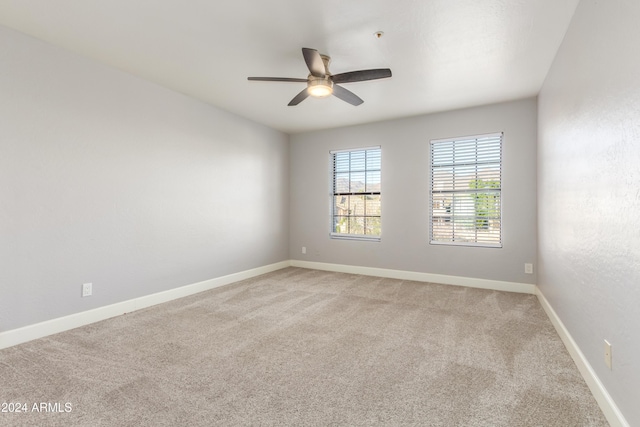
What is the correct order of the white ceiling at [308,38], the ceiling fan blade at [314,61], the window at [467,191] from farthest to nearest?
the window at [467,191] < the ceiling fan blade at [314,61] < the white ceiling at [308,38]

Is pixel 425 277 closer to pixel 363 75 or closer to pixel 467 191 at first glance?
pixel 467 191

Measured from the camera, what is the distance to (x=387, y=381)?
6.59 ft

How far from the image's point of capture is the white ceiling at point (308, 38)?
7.57 ft

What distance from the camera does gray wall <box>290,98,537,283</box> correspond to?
4164 millimetres

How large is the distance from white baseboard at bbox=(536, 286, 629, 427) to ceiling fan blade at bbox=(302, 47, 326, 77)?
2.90 meters

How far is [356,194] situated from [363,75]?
2.97 metres

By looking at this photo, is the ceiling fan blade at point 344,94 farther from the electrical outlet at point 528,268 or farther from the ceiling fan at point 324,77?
the electrical outlet at point 528,268

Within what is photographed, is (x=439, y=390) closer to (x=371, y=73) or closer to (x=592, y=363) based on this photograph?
(x=592, y=363)

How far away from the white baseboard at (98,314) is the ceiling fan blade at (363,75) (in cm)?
320

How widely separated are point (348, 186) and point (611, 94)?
414 cm

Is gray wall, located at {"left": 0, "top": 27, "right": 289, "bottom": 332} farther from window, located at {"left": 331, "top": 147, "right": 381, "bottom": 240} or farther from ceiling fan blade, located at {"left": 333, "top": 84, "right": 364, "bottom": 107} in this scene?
ceiling fan blade, located at {"left": 333, "top": 84, "right": 364, "bottom": 107}

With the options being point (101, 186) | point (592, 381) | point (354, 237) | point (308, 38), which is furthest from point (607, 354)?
point (101, 186)

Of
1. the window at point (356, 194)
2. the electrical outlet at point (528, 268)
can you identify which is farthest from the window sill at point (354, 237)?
the electrical outlet at point (528, 268)

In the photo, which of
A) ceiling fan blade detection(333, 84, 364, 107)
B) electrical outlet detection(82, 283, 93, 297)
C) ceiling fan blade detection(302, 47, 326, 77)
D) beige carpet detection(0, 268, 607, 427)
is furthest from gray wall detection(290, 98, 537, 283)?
electrical outlet detection(82, 283, 93, 297)
